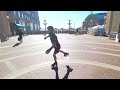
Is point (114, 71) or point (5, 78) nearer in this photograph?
point (5, 78)

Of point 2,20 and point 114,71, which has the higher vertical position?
point 2,20

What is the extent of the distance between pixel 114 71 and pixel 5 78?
190 inches

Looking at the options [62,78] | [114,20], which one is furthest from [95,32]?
[62,78]
